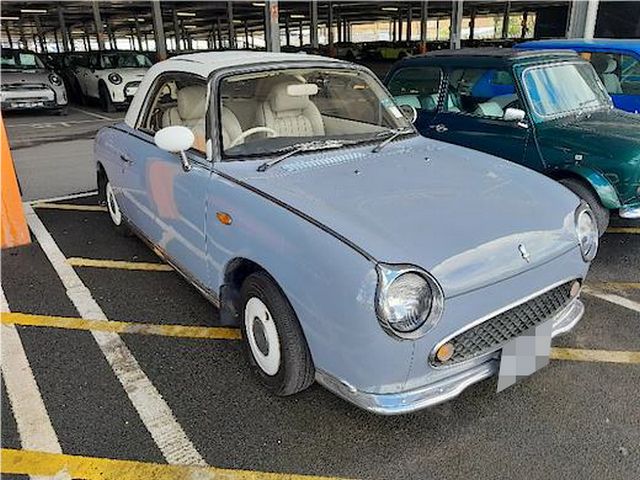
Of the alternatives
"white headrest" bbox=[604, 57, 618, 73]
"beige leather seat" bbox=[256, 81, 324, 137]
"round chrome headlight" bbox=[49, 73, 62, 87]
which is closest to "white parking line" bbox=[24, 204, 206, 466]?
"beige leather seat" bbox=[256, 81, 324, 137]

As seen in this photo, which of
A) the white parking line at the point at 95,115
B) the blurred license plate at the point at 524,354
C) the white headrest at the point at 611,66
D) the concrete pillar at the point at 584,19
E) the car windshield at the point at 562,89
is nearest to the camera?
the blurred license plate at the point at 524,354

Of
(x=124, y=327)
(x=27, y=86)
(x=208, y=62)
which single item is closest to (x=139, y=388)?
(x=124, y=327)

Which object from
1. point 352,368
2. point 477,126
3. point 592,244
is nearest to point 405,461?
point 352,368

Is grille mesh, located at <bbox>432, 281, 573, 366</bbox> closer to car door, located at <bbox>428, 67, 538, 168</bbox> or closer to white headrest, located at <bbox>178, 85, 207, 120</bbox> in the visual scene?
white headrest, located at <bbox>178, 85, 207, 120</bbox>

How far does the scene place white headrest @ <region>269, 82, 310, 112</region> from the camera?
10.8 ft

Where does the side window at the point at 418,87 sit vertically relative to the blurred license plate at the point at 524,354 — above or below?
above

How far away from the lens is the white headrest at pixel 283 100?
330 cm

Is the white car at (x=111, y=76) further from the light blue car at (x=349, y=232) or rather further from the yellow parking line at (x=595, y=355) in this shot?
the yellow parking line at (x=595, y=355)

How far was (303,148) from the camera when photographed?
3.00m

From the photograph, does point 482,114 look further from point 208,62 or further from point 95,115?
point 95,115

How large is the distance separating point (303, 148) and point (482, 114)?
2641 millimetres

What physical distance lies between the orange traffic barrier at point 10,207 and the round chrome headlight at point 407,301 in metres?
3.93

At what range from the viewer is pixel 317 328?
7.13 feet

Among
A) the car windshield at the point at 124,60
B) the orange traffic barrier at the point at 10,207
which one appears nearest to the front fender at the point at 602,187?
the orange traffic barrier at the point at 10,207
